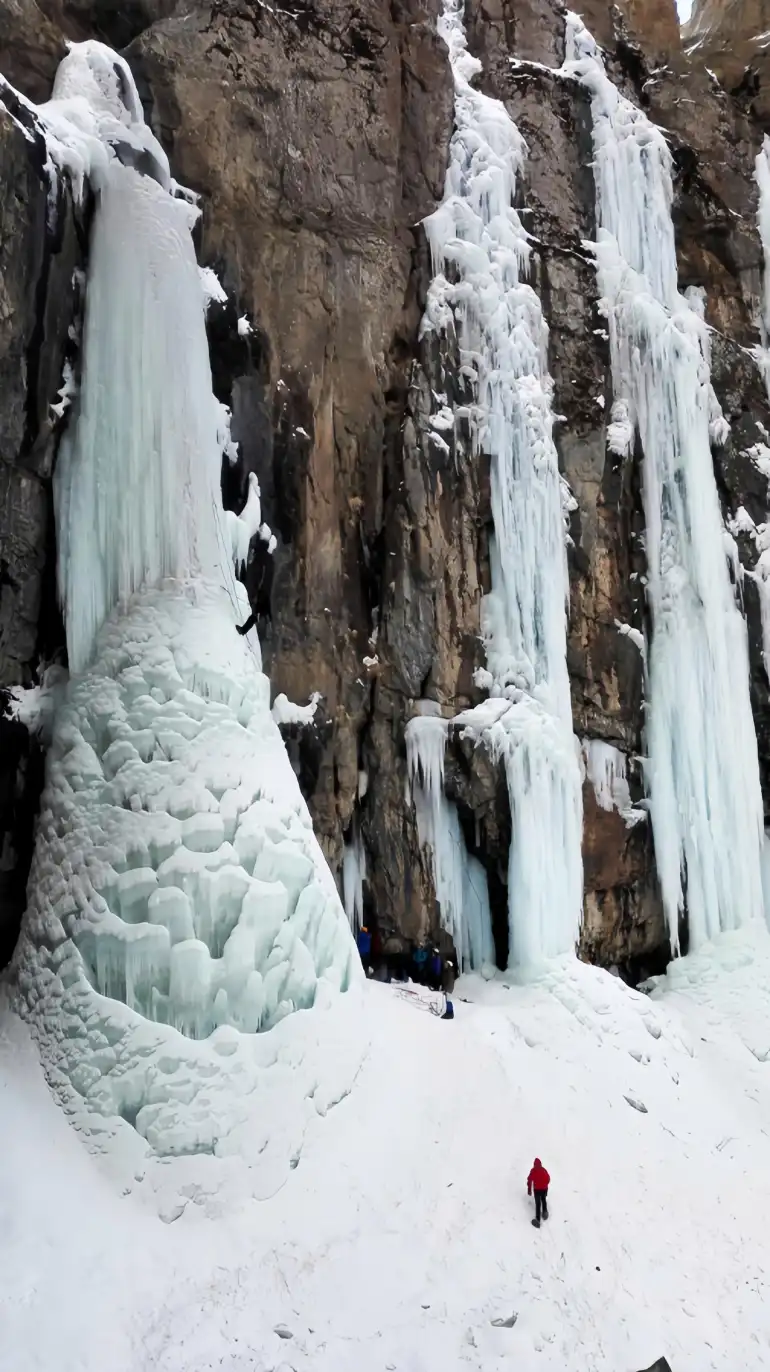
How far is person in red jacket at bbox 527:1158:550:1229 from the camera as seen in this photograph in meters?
8.99

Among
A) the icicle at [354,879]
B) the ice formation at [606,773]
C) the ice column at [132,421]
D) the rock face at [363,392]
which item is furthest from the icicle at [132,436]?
the ice formation at [606,773]

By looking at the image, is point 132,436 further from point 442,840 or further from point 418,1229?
point 418,1229

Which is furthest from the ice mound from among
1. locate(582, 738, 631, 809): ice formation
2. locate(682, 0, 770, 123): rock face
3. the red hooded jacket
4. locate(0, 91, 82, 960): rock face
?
locate(682, 0, 770, 123): rock face

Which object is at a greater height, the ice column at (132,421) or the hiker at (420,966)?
the ice column at (132,421)

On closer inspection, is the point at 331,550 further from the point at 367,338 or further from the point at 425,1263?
the point at 425,1263

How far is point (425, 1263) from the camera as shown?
26.9 feet

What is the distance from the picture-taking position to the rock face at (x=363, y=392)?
39.7ft

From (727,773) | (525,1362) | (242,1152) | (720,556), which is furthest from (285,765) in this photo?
(720,556)

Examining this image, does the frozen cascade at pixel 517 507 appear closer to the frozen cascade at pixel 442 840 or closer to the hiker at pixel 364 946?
the frozen cascade at pixel 442 840

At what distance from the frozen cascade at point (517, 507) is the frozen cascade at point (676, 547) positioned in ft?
7.21

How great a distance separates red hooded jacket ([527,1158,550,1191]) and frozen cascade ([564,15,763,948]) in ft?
24.4

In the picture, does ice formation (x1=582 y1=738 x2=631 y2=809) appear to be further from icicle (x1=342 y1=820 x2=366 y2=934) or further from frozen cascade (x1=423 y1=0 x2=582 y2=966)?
icicle (x1=342 y1=820 x2=366 y2=934)

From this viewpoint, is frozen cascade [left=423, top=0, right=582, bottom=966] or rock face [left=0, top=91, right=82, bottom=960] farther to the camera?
frozen cascade [left=423, top=0, right=582, bottom=966]

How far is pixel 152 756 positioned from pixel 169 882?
4.41 ft
